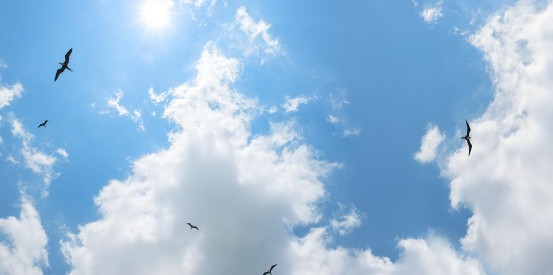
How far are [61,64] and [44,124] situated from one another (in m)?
22.7

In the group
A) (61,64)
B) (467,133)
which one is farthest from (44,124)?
(467,133)

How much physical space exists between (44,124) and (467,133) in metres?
75.8

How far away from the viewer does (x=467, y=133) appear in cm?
7194

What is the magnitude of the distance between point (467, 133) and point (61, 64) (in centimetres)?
6392

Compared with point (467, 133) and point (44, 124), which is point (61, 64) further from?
point (467, 133)

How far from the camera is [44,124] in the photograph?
8556cm

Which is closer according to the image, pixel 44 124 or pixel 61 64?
pixel 61 64

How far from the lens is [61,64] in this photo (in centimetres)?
6800

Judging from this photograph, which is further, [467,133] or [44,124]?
[44,124]
